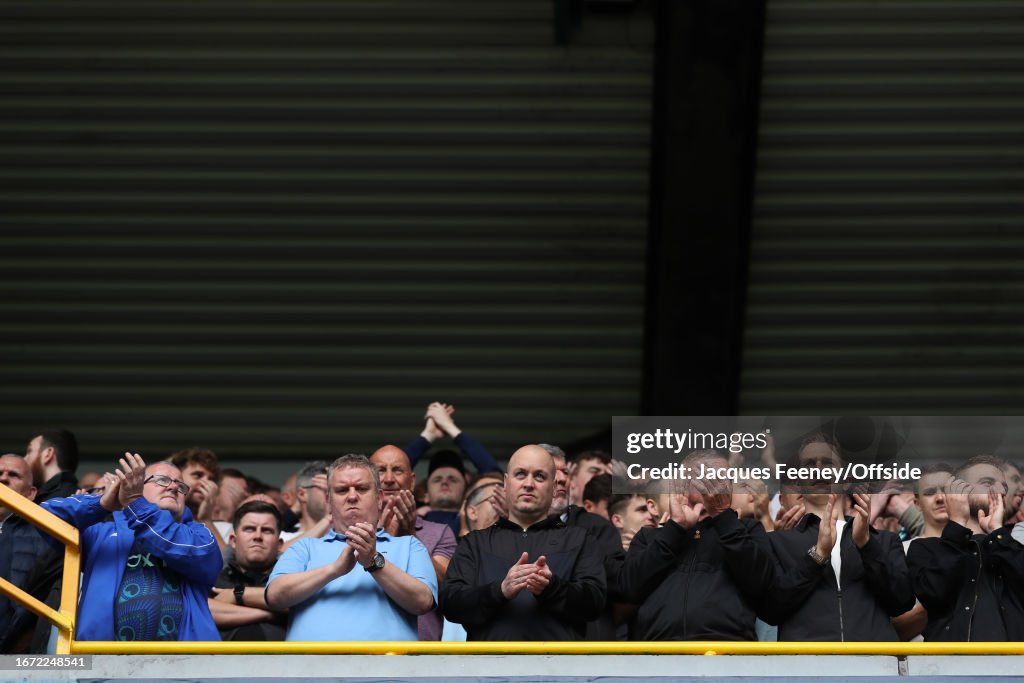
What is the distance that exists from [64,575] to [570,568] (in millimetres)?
1829

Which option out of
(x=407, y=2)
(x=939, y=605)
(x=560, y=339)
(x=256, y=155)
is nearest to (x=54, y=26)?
(x=256, y=155)

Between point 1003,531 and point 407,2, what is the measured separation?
6033 millimetres

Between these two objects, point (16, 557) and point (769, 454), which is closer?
point (16, 557)

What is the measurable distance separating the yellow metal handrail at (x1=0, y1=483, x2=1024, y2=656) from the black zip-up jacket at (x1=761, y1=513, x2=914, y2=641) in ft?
1.35

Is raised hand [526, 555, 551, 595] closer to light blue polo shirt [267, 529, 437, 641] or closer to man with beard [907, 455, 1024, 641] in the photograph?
light blue polo shirt [267, 529, 437, 641]

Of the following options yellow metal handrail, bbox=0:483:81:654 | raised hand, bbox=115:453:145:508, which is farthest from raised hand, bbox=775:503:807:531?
yellow metal handrail, bbox=0:483:81:654

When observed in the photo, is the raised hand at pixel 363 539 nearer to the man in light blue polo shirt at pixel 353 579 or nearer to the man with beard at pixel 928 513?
the man in light blue polo shirt at pixel 353 579

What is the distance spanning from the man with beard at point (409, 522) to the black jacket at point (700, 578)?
838 mm

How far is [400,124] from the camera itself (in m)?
10.4

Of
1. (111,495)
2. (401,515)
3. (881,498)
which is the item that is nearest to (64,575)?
(111,495)

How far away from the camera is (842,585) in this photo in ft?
18.0

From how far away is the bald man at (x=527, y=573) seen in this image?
5273mm

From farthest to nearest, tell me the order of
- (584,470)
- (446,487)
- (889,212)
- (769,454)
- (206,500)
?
1. (889,212)
2. (446,487)
3. (584,470)
4. (206,500)
5. (769,454)

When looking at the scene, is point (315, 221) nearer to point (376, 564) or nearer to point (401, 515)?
point (401, 515)
